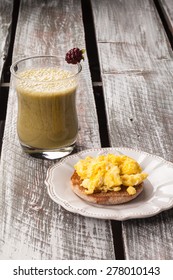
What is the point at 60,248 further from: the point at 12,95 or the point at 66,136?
the point at 12,95

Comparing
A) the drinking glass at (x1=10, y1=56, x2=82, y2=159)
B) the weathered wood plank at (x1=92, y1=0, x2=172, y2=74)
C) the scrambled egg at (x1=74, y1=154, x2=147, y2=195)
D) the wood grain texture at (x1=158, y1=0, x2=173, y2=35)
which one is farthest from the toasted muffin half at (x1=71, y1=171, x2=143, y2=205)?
the wood grain texture at (x1=158, y1=0, x2=173, y2=35)

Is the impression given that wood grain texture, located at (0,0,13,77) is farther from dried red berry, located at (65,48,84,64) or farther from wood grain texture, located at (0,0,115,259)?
dried red berry, located at (65,48,84,64)

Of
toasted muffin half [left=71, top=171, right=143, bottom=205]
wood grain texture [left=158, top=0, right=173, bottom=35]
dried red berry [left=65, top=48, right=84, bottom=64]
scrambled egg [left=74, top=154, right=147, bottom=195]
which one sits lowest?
wood grain texture [left=158, top=0, right=173, bottom=35]

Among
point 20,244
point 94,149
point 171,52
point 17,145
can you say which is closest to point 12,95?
point 17,145

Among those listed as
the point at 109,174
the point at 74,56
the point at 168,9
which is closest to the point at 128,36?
the point at 168,9

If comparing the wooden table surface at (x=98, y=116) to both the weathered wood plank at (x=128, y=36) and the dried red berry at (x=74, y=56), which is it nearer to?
the weathered wood plank at (x=128, y=36)
